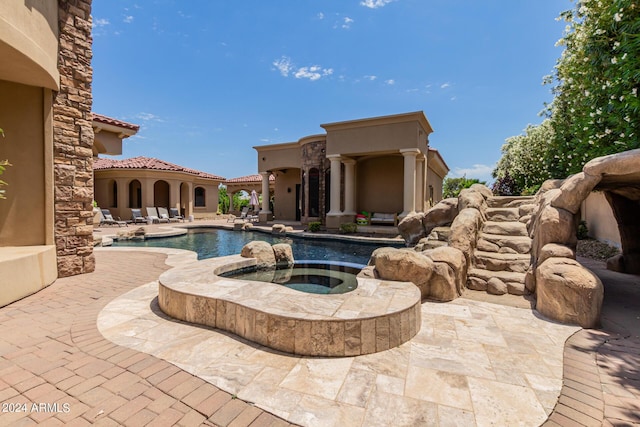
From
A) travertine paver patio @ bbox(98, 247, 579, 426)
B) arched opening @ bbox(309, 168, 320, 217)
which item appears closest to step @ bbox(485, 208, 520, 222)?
travertine paver patio @ bbox(98, 247, 579, 426)

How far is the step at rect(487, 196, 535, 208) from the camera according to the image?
728cm

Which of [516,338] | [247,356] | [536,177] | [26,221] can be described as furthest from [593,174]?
[536,177]

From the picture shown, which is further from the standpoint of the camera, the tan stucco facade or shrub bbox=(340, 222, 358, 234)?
the tan stucco facade


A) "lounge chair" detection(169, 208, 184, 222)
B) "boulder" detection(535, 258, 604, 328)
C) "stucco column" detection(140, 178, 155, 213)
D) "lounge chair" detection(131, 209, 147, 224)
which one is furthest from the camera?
"lounge chair" detection(169, 208, 184, 222)

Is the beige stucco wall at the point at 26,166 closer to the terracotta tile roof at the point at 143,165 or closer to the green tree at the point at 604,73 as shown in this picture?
the green tree at the point at 604,73

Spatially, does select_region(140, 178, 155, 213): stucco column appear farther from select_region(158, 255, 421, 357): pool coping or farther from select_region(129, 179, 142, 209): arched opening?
select_region(158, 255, 421, 357): pool coping

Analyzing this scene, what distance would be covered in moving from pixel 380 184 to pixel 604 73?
36.0 feet

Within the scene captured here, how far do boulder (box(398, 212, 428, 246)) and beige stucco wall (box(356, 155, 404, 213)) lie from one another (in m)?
7.43

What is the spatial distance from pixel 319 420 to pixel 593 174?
5.13 metres

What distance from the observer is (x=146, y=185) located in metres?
19.6

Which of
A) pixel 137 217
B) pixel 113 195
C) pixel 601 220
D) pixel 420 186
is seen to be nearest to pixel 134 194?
pixel 113 195

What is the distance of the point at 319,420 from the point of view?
80.4 inches

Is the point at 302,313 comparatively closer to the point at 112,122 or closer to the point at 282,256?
the point at 282,256

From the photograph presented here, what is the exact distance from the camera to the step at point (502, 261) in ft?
17.5
